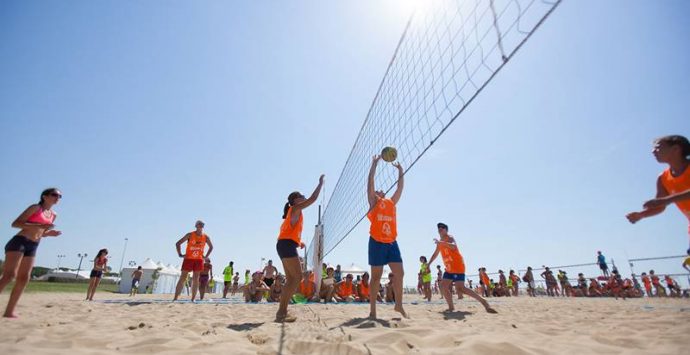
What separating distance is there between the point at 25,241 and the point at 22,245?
0.14ft

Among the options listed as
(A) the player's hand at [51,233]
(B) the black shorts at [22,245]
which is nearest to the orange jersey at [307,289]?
(A) the player's hand at [51,233]

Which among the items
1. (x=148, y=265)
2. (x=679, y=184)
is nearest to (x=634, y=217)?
(x=679, y=184)

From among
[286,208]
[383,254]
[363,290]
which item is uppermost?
[286,208]

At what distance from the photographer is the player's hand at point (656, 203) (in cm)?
177

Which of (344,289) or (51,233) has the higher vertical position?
(51,233)

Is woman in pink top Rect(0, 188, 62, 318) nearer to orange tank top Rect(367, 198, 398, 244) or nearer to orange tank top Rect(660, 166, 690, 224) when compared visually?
orange tank top Rect(367, 198, 398, 244)

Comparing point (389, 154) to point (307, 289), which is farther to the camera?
point (307, 289)

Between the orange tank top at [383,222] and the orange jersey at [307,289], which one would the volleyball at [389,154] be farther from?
the orange jersey at [307,289]

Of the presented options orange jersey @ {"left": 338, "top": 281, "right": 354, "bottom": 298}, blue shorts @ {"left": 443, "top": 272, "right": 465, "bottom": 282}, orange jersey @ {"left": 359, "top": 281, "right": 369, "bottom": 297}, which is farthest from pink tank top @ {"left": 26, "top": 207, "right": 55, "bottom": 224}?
orange jersey @ {"left": 359, "top": 281, "right": 369, "bottom": 297}

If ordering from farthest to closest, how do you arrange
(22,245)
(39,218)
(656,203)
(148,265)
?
(148,265) < (39,218) < (22,245) < (656,203)

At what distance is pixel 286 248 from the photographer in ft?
10.9

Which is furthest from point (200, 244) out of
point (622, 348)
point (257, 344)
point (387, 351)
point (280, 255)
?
point (622, 348)

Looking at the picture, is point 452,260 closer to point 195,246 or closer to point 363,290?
point 363,290

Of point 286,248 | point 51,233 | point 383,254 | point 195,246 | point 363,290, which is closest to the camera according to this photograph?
point 51,233
